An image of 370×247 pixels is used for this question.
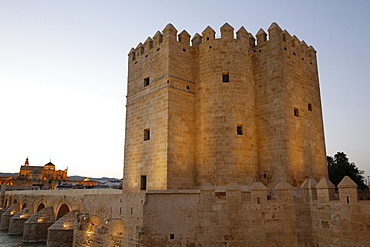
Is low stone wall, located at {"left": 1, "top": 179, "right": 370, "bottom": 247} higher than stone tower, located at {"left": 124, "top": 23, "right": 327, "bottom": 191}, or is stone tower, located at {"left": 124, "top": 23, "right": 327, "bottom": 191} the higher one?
stone tower, located at {"left": 124, "top": 23, "right": 327, "bottom": 191}

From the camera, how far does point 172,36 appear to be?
16.0 m

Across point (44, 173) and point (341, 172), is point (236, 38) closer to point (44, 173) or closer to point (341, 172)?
point (341, 172)

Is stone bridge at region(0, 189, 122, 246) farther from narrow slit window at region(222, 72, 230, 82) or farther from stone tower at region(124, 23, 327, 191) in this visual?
narrow slit window at region(222, 72, 230, 82)

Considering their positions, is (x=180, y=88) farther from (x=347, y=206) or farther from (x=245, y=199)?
(x=347, y=206)

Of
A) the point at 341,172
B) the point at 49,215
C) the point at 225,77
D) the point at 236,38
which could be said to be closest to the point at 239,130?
the point at 225,77

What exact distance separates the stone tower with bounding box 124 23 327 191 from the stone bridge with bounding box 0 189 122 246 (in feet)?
11.5

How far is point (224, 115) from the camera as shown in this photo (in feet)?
49.1

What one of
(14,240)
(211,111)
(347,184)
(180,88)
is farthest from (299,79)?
(14,240)

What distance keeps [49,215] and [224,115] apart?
664 inches

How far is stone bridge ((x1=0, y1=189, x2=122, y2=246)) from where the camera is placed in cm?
1830

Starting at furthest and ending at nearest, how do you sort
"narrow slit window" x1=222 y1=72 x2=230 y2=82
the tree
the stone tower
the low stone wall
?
the tree < "narrow slit window" x1=222 y1=72 x2=230 y2=82 < the stone tower < the low stone wall

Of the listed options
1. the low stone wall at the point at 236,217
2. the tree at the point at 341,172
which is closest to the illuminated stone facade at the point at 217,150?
the low stone wall at the point at 236,217

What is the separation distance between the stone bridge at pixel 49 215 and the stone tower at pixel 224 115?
3.51m

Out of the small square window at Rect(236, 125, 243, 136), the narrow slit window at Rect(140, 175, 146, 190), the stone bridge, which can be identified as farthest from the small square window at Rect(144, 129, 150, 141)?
the small square window at Rect(236, 125, 243, 136)
